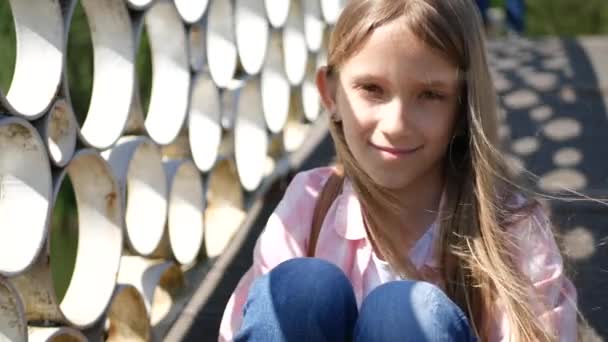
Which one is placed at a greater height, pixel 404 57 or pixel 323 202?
pixel 404 57

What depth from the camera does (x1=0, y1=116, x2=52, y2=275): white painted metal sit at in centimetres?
135

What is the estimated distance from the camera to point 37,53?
1404mm

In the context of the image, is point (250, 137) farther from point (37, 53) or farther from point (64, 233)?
point (64, 233)

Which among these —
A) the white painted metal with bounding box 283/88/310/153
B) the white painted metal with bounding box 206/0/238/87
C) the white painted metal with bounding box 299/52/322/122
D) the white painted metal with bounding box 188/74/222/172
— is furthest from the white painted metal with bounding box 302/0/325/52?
the white painted metal with bounding box 188/74/222/172

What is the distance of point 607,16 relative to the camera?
5371mm

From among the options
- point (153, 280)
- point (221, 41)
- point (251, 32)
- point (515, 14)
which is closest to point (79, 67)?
point (251, 32)

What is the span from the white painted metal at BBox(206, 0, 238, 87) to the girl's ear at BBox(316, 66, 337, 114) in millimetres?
542

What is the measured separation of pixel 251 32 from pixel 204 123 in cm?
36

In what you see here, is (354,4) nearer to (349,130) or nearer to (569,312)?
(349,130)

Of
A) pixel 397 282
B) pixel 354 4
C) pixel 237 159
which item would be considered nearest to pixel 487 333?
pixel 397 282

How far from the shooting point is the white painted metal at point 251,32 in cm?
232

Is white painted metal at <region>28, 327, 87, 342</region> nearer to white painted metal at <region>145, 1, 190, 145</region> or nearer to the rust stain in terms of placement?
→ the rust stain

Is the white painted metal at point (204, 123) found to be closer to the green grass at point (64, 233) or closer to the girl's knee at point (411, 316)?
the girl's knee at point (411, 316)

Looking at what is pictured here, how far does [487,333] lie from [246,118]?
40.1 inches
